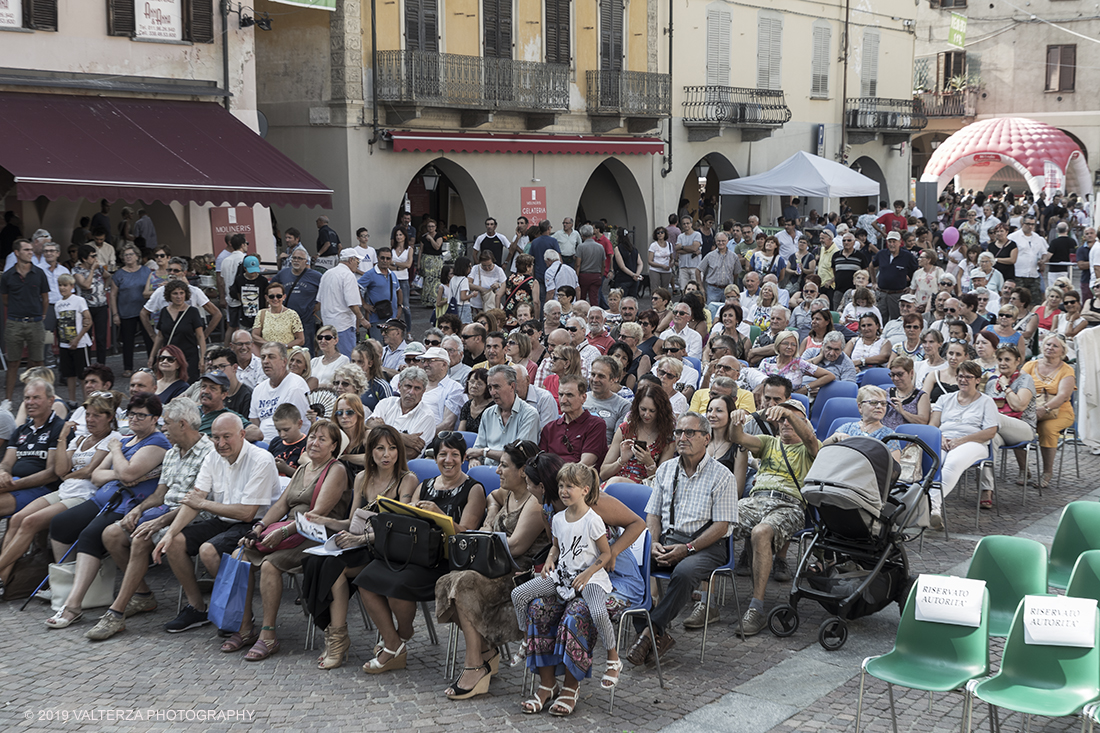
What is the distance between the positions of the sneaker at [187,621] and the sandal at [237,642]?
35 centimetres

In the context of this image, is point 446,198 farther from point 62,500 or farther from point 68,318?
point 62,500

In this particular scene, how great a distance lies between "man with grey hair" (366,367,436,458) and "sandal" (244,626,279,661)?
214cm

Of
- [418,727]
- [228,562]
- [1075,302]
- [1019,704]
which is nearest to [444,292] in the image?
[1075,302]

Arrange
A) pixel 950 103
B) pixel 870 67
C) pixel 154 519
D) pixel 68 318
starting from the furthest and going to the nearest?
pixel 950 103 → pixel 870 67 → pixel 68 318 → pixel 154 519

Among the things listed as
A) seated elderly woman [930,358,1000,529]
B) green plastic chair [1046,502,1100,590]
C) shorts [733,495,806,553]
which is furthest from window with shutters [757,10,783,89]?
green plastic chair [1046,502,1100,590]

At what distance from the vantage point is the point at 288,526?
23.1ft

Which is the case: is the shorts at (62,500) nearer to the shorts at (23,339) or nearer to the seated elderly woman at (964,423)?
the shorts at (23,339)

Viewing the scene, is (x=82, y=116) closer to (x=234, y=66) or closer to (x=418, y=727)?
(x=234, y=66)

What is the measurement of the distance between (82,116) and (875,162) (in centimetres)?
2426

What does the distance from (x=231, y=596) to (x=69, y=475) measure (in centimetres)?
195

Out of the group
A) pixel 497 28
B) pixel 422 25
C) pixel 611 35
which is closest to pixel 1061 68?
pixel 611 35

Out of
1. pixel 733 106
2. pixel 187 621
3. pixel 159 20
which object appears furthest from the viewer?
pixel 733 106

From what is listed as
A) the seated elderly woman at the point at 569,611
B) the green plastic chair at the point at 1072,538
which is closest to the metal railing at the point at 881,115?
the green plastic chair at the point at 1072,538

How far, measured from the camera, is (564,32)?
2366 cm
